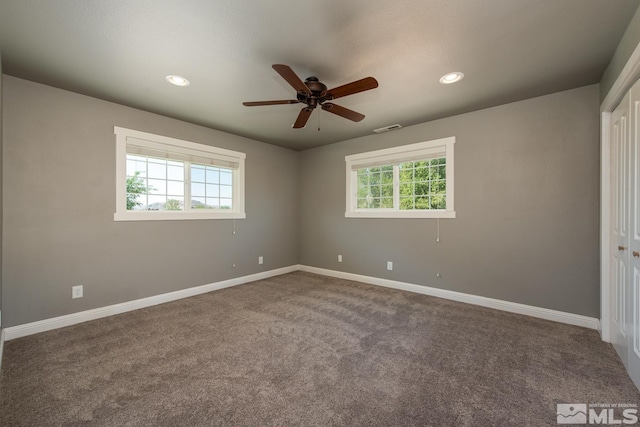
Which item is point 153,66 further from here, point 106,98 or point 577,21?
point 577,21

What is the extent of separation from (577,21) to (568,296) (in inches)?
102

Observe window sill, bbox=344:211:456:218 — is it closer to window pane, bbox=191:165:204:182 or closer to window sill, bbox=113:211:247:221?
window sill, bbox=113:211:247:221

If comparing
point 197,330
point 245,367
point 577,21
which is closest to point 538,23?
point 577,21

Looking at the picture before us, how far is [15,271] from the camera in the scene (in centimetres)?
263

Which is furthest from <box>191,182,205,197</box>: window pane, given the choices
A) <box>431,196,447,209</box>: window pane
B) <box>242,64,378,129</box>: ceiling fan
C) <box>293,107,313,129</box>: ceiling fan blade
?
<box>431,196,447,209</box>: window pane

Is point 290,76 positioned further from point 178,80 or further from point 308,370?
point 308,370

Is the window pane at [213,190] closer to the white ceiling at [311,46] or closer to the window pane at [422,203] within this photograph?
the white ceiling at [311,46]

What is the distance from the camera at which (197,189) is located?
13.6 ft

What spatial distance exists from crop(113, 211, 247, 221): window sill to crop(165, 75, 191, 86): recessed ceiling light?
168cm

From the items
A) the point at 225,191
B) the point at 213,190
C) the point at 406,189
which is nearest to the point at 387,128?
the point at 406,189

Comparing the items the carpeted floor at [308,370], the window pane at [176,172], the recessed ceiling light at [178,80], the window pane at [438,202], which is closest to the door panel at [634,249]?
the carpeted floor at [308,370]

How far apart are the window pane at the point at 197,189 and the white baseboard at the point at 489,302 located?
8.83 ft

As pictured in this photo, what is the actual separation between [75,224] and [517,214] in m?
4.98

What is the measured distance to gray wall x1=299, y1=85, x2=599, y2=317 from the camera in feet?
9.37
